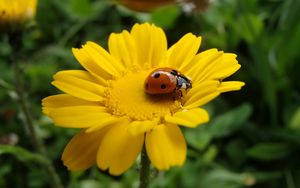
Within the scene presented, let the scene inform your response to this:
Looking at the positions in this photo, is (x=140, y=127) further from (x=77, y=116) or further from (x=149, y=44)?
(x=149, y=44)

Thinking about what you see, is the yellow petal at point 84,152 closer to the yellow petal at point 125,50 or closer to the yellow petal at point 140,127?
the yellow petal at point 140,127

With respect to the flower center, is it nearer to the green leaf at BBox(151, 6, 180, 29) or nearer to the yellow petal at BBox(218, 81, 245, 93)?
the yellow petal at BBox(218, 81, 245, 93)

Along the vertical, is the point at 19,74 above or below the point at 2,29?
below

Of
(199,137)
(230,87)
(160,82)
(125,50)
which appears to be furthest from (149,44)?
(199,137)

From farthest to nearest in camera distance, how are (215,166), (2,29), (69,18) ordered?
(69,18), (215,166), (2,29)

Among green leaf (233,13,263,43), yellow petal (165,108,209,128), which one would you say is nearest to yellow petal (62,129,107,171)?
yellow petal (165,108,209,128)

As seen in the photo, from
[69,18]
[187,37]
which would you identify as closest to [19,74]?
[187,37]

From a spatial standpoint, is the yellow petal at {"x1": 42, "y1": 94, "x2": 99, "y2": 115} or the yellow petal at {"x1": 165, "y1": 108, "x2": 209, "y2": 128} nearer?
the yellow petal at {"x1": 165, "y1": 108, "x2": 209, "y2": 128}

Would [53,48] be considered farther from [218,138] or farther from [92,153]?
[92,153]
